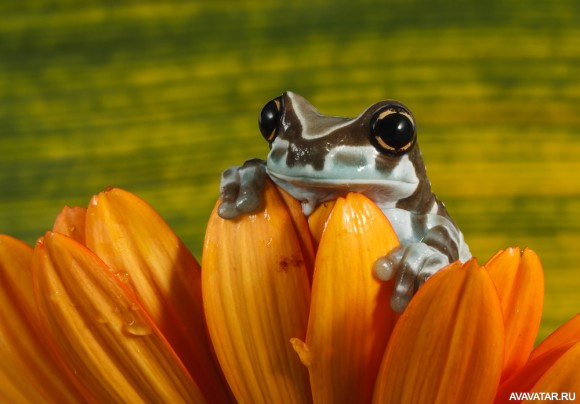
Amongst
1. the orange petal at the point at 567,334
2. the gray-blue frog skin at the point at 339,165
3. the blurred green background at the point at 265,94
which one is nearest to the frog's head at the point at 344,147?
the gray-blue frog skin at the point at 339,165

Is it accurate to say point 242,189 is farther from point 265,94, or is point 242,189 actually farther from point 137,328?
point 265,94

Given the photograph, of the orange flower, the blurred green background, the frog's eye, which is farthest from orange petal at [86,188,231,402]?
the blurred green background

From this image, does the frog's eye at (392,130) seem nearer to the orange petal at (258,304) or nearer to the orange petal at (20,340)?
the orange petal at (258,304)

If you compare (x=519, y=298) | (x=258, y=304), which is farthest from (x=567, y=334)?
(x=258, y=304)

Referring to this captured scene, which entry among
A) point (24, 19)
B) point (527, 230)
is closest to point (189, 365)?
point (527, 230)

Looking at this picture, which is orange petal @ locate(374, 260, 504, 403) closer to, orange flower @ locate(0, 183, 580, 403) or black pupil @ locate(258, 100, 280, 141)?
orange flower @ locate(0, 183, 580, 403)

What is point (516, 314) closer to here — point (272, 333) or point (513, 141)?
point (272, 333)
